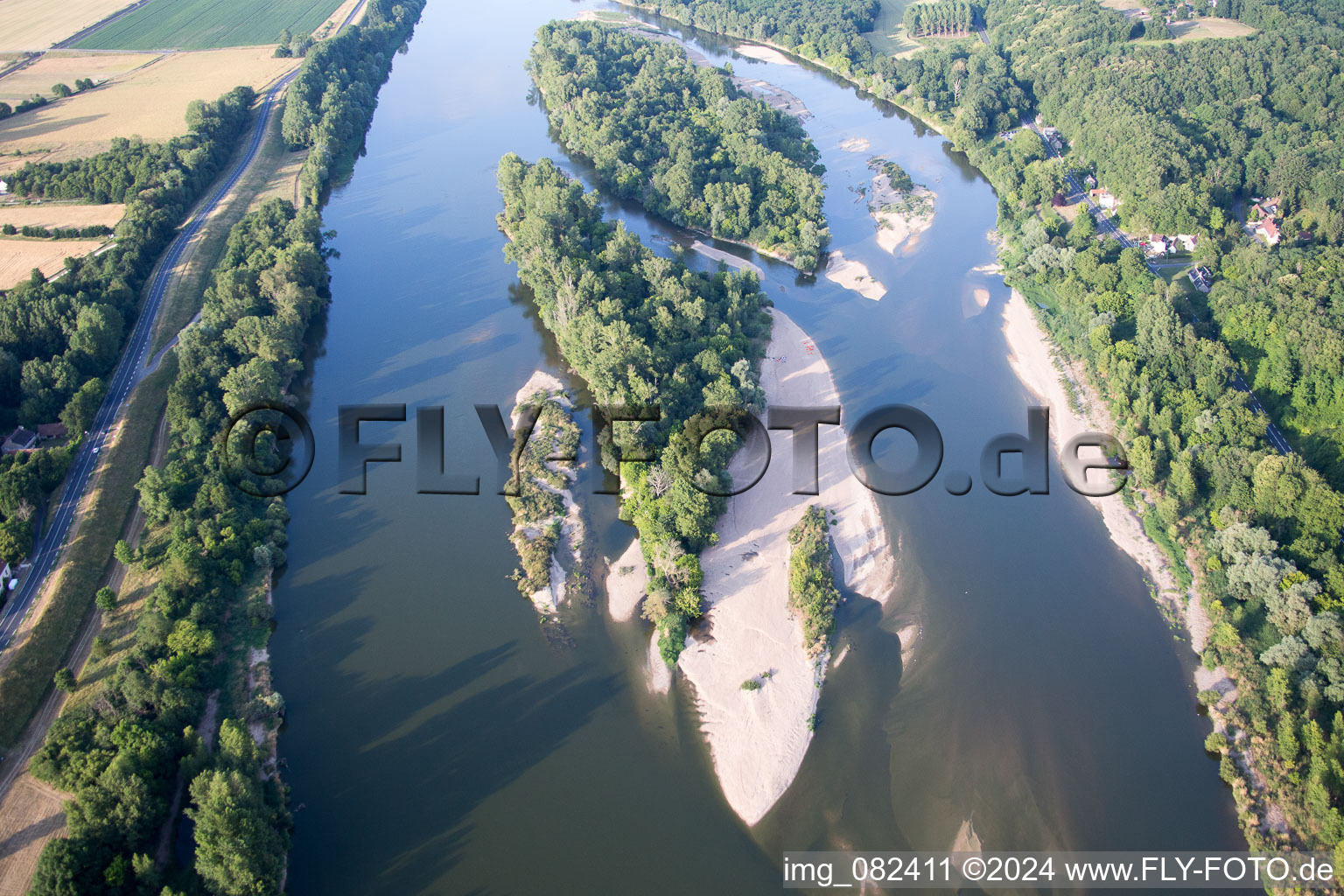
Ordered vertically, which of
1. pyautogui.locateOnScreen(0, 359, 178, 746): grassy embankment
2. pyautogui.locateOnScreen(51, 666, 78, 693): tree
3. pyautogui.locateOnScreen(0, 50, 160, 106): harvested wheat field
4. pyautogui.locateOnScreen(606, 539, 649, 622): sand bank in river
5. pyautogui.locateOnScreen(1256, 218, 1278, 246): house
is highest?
pyautogui.locateOnScreen(0, 50, 160, 106): harvested wheat field

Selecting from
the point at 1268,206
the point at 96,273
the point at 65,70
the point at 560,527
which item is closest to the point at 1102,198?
the point at 1268,206

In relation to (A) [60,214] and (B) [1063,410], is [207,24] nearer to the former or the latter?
(A) [60,214]

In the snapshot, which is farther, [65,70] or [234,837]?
[65,70]

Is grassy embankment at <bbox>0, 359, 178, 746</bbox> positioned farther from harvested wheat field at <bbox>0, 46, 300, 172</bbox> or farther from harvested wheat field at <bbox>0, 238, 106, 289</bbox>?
harvested wheat field at <bbox>0, 46, 300, 172</bbox>

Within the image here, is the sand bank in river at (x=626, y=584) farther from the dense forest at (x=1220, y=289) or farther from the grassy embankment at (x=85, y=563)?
the dense forest at (x=1220, y=289)

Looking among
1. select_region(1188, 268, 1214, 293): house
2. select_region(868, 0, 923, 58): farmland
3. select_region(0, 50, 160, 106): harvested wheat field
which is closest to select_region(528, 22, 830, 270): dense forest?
select_region(1188, 268, 1214, 293): house

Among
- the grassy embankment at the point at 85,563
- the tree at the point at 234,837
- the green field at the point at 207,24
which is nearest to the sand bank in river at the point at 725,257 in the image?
the grassy embankment at the point at 85,563

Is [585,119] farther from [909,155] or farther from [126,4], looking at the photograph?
[126,4]
